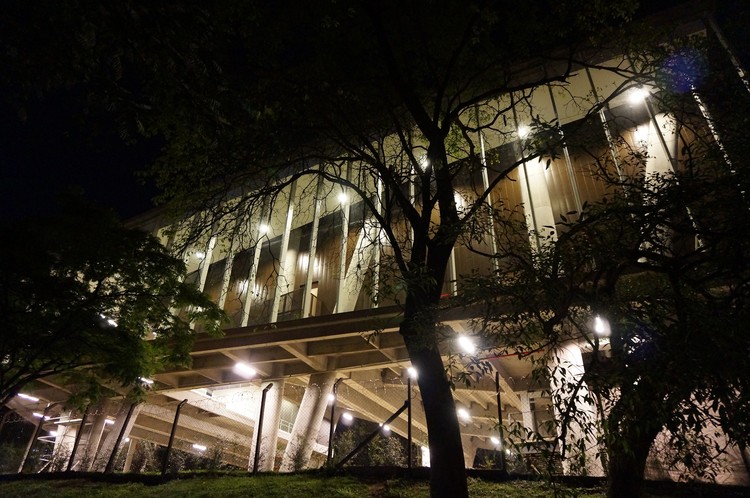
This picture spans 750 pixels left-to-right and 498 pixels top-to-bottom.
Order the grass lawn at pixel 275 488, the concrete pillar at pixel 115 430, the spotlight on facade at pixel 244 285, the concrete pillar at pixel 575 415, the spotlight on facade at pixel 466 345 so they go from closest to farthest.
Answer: the concrete pillar at pixel 575 415
the spotlight on facade at pixel 466 345
the grass lawn at pixel 275 488
the spotlight on facade at pixel 244 285
the concrete pillar at pixel 115 430

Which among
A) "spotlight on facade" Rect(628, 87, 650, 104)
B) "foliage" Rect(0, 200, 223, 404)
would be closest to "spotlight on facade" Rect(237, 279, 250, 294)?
"foliage" Rect(0, 200, 223, 404)

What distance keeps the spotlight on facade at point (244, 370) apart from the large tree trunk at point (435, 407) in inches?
Answer: 372

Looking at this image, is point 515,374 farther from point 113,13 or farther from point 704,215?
point 113,13

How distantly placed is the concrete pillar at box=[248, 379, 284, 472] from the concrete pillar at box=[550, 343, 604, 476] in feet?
26.8

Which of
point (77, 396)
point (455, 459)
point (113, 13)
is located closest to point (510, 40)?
point (113, 13)

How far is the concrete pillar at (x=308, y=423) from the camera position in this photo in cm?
1147

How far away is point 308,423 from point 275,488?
14.5 feet

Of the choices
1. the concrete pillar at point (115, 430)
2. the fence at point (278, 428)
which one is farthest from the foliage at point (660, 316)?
the concrete pillar at point (115, 430)

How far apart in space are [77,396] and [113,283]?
303cm

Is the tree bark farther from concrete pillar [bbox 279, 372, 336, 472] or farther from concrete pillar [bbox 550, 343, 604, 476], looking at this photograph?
concrete pillar [bbox 279, 372, 336, 472]

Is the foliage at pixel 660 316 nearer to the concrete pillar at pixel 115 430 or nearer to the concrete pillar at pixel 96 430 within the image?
the concrete pillar at pixel 115 430

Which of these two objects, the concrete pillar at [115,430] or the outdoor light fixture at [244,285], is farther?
the concrete pillar at [115,430]

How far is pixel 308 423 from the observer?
13.3 meters

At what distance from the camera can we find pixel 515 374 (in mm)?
15508
